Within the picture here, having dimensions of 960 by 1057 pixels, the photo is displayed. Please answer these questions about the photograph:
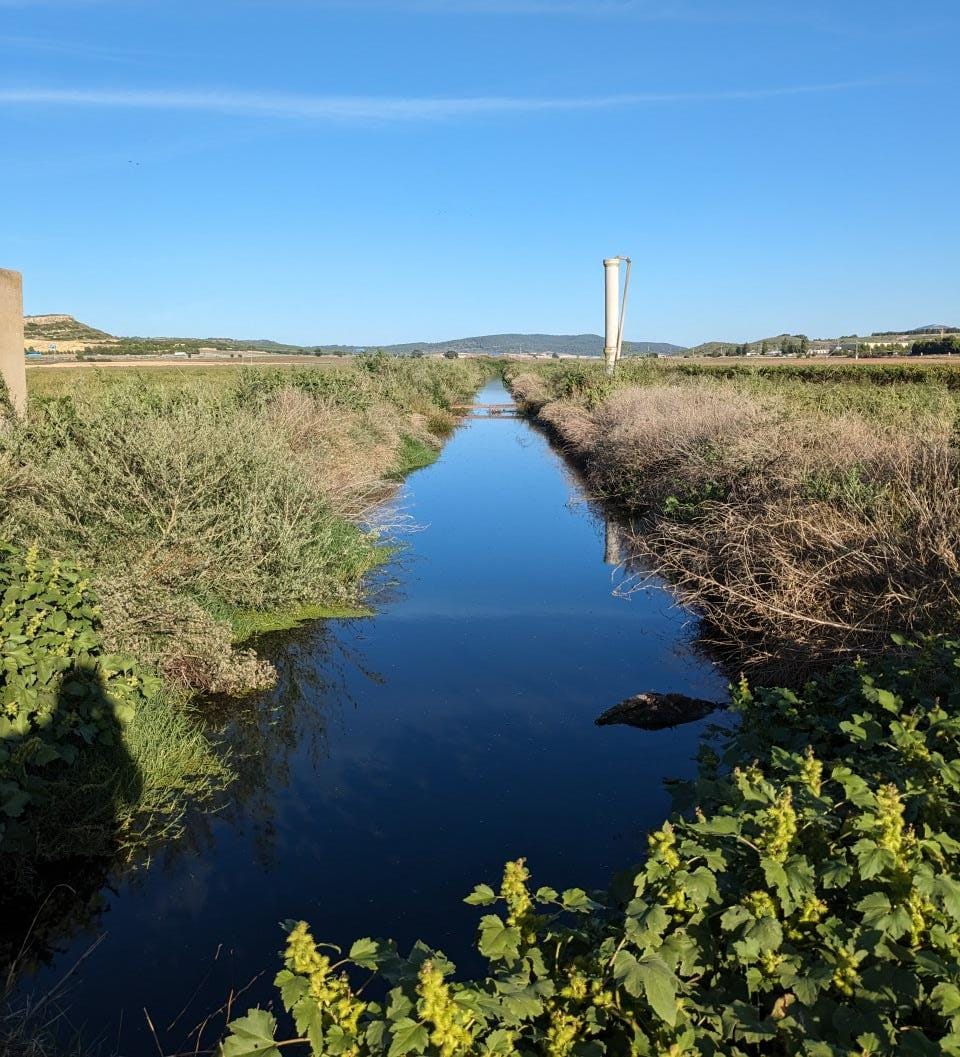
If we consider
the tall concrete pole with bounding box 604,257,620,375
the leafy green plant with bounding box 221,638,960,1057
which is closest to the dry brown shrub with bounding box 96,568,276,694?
the leafy green plant with bounding box 221,638,960,1057

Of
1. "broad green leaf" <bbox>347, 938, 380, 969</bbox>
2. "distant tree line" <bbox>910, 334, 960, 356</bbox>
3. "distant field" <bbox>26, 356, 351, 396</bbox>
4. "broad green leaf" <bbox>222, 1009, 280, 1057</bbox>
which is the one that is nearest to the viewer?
"broad green leaf" <bbox>222, 1009, 280, 1057</bbox>

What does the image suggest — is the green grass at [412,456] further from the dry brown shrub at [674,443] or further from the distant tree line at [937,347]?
the distant tree line at [937,347]

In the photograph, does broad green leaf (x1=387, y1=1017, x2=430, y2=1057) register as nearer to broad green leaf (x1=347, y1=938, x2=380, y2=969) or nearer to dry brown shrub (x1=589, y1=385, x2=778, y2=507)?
broad green leaf (x1=347, y1=938, x2=380, y2=969)

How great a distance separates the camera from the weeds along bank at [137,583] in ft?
17.7

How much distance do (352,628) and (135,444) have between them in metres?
3.25

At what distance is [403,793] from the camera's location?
6.87 m

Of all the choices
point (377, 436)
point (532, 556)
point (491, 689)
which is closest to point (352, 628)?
point (491, 689)

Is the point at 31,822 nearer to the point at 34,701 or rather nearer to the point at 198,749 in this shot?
the point at 34,701

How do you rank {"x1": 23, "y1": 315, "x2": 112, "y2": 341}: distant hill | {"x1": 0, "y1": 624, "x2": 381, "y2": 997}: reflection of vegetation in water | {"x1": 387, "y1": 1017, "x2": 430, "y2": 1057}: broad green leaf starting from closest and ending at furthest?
1. {"x1": 387, "y1": 1017, "x2": 430, "y2": 1057}: broad green leaf
2. {"x1": 0, "y1": 624, "x2": 381, "y2": 997}: reflection of vegetation in water
3. {"x1": 23, "y1": 315, "x2": 112, "y2": 341}: distant hill

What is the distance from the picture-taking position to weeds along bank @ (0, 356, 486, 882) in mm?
5387

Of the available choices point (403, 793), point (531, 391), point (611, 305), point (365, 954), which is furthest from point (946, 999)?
point (531, 391)

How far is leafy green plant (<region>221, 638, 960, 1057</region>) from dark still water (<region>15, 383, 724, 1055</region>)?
7.21ft

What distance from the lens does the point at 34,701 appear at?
513cm

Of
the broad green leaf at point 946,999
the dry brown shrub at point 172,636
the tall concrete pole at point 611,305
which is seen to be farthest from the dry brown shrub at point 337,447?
the tall concrete pole at point 611,305
